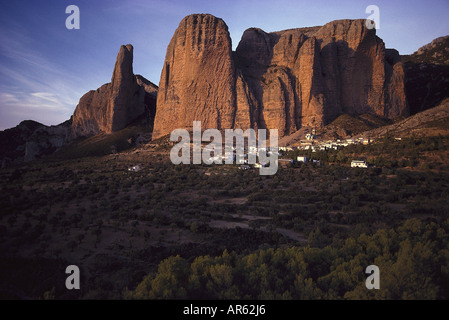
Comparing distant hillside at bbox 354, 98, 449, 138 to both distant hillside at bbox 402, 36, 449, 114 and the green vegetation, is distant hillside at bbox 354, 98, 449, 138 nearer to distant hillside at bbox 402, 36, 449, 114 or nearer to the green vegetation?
the green vegetation

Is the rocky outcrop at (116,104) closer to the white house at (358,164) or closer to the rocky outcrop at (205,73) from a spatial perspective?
the rocky outcrop at (205,73)

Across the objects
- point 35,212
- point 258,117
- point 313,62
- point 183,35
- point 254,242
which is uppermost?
point 183,35

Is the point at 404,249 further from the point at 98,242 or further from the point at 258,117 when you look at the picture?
the point at 258,117

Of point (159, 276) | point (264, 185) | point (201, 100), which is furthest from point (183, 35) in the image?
point (159, 276)

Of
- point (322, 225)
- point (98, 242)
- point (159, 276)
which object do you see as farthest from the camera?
point (322, 225)

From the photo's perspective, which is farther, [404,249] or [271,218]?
[271,218]

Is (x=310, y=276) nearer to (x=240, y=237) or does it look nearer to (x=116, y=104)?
(x=240, y=237)

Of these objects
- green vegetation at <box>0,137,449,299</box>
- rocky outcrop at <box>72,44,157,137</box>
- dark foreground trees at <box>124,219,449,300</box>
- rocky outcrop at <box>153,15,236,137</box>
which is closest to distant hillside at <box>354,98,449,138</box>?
green vegetation at <box>0,137,449,299</box>
